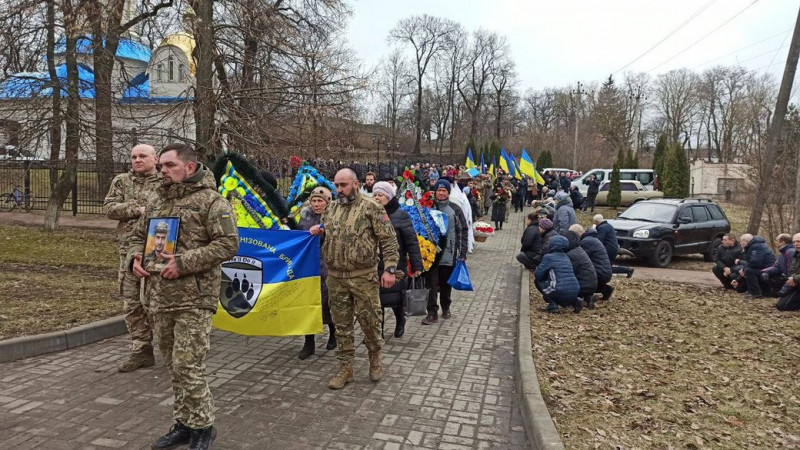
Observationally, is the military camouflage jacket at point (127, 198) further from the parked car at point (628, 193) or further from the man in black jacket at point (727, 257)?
the parked car at point (628, 193)

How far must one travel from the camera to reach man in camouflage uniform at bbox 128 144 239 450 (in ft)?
13.3

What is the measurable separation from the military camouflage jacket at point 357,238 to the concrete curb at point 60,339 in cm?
315

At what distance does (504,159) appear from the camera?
27.5 metres

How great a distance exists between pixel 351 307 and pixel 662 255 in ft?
39.7

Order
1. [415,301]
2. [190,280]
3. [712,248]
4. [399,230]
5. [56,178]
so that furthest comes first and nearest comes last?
[56,178] < [712,248] < [415,301] < [399,230] < [190,280]

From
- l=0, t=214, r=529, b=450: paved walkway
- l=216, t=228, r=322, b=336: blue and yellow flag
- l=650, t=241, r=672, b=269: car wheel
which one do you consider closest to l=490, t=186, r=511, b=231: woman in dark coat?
l=650, t=241, r=672, b=269: car wheel

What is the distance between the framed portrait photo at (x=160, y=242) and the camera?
4.05 metres

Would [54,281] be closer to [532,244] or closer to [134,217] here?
[134,217]

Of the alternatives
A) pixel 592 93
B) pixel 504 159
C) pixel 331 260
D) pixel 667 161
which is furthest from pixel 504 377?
pixel 592 93

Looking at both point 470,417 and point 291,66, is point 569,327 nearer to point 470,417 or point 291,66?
point 470,417

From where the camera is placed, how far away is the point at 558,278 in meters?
9.01

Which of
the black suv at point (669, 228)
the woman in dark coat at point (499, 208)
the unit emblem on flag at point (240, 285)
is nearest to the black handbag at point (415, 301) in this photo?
the unit emblem on flag at point (240, 285)

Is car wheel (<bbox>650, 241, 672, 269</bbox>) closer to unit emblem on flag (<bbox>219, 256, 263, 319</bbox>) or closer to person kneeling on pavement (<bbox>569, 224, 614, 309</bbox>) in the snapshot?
person kneeling on pavement (<bbox>569, 224, 614, 309</bbox>)

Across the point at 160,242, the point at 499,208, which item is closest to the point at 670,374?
the point at 160,242
